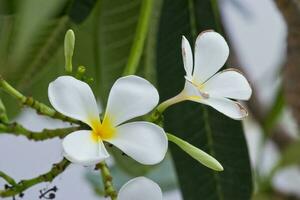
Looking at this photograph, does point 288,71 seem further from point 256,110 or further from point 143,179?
point 143,179

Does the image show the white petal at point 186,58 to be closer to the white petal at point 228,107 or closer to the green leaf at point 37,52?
the white petal at point 228,107

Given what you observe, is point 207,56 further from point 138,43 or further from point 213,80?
point 138,43

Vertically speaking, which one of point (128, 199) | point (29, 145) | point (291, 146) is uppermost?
point (128, 199)

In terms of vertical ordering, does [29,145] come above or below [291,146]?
above

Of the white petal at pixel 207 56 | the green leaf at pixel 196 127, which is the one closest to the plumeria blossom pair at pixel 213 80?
the white petal at pixel 207 56

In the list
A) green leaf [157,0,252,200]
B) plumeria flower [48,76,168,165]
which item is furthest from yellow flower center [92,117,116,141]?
green leaf [157,0,252,200]

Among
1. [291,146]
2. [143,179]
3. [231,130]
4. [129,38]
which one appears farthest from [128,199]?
[291,146]

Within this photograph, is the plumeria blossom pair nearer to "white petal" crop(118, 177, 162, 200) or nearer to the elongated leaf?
"white petal" crop(118, 177, 162, 200)
